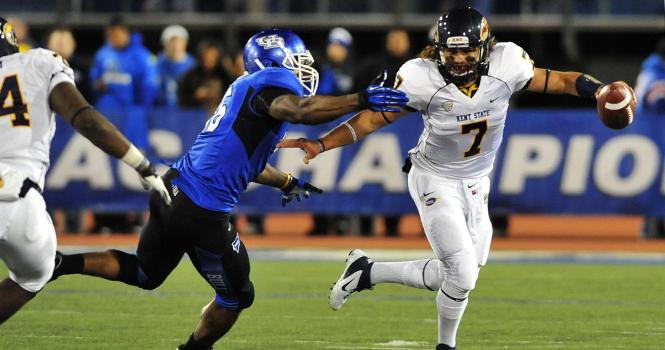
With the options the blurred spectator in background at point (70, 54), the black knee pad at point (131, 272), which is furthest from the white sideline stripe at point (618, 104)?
the blurred spectator in background at point (70, 54)

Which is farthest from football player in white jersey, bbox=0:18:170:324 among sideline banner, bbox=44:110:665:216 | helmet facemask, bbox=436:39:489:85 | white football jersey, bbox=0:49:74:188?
sideline banner, bbox=44:110:665:216

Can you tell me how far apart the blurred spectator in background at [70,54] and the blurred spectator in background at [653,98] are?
257 inches

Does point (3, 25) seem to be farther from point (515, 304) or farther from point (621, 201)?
point (621, 201)

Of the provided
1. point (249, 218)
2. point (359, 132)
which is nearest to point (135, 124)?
point (249, 218)

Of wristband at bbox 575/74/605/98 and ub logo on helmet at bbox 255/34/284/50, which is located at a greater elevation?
ub logo on helmet at bbox 255/34/284/50

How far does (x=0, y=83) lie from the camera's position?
3879 mm

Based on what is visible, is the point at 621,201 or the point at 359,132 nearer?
the point at 359,132

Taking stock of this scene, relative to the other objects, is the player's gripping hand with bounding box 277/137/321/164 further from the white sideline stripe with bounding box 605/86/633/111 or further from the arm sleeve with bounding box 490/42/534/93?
the white sideline stripe with bounding box 605/86/633/111

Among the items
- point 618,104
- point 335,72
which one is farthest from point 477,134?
point 335,72

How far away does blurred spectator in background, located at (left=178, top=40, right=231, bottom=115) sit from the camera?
10922mm

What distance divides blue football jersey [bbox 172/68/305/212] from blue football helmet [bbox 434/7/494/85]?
2.79 feet

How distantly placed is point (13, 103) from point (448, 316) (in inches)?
Answer: 92.8

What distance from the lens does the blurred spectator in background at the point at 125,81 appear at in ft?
35.4

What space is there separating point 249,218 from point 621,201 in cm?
443
